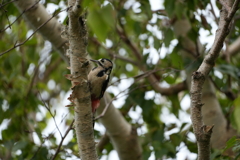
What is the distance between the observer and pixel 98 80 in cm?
402

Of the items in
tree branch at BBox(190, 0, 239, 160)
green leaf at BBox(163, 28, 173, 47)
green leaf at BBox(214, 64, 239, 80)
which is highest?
green leaf at BBox(163, 28, 173, 47)

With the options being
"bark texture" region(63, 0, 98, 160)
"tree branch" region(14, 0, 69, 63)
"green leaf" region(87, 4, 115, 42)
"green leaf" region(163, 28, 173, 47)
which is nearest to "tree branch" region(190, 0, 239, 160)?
"bark texture" region(63, 0, 98, 160)

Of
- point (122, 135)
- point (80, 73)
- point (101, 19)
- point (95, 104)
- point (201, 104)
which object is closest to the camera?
point (101, 19)

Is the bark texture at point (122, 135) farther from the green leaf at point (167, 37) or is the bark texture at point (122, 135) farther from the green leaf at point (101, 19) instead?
the green leaf at point (101, 19)

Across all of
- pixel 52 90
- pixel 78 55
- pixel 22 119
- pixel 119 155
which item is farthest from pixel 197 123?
pixel 52 90

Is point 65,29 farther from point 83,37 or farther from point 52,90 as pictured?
point 52,90

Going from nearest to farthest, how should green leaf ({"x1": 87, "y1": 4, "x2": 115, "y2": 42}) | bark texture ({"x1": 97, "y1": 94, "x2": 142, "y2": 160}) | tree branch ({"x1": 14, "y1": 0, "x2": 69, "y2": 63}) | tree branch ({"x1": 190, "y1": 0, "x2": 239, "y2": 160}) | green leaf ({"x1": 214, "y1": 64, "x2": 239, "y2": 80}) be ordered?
green leaf ({"x1": 87, "y1": 4, "x2": 115, "y2": 42})
tree branch ({"x1": 190, "y1": 0, "x2": 239, "y2": 160})
tree branch ({"x1": 14, "y1": 0, "x2": 69, "y2": 63})
green leaf ({"x1": 214, "y1": 64, "x2": 239, "y2": 80})
bark texture ({"x1": 97, "y1": 94, "x2": 142, "y2": 160})

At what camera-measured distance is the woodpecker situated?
392 cm

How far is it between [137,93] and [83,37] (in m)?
2.22

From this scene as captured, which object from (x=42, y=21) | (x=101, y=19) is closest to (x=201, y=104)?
(x=101, y=19)

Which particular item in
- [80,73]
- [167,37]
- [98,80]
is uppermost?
[167,37]

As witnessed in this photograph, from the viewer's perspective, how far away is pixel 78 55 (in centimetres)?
244

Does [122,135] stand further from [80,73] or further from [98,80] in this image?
[80,73]

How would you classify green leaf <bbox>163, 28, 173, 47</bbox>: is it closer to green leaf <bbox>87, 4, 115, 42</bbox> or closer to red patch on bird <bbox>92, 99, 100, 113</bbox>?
red patch on bird <bbox>92, 99, 100, 113</bbox>
